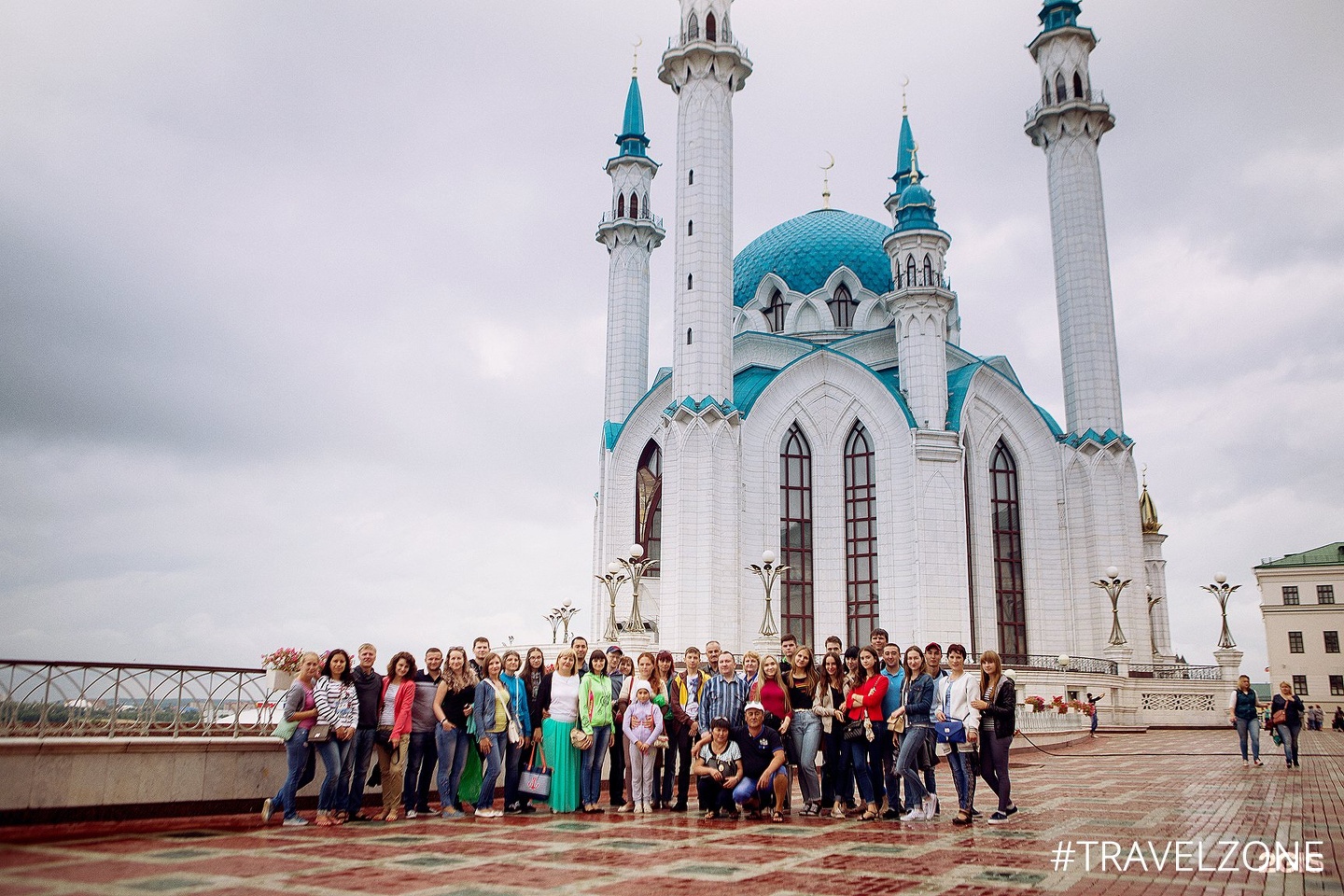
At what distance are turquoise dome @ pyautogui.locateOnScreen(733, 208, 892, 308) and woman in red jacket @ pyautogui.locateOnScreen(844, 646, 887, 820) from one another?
31291mm

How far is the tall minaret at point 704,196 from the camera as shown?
28.6 metres

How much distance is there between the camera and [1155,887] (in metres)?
5.16

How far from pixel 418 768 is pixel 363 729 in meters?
0.80

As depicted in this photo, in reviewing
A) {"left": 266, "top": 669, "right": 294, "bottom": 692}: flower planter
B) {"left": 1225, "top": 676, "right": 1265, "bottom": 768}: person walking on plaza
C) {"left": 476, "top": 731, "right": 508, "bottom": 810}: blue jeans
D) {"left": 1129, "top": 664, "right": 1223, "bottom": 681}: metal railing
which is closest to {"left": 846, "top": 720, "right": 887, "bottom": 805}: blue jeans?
{"left": 476, "top": 731, "right": 508, "bottom": 810}: blue jeans

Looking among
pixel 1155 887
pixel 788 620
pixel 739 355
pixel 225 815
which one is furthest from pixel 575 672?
pixel 739 355

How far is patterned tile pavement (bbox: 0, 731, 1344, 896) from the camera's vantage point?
513cm

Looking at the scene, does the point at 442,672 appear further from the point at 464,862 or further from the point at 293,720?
the point at 464,862

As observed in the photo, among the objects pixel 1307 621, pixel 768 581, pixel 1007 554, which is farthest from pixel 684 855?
pixel 1307 621

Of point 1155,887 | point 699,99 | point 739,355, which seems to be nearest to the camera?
point 1155,887

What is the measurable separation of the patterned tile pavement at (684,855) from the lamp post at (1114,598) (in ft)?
68.8

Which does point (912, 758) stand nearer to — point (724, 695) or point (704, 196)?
point (724, 695)

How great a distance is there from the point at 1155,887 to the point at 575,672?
16.7 feet

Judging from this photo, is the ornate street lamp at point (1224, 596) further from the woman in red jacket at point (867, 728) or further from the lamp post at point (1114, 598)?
the woman in red jacket at point (867, 728)

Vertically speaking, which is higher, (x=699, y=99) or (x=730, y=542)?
(x=699, y=99)
